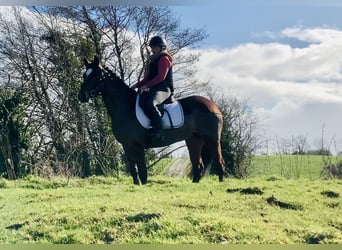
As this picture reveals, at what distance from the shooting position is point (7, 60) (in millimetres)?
6363

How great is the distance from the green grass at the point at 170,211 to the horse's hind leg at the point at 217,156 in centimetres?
10

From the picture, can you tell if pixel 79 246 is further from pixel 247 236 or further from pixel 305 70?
pixel 305 70

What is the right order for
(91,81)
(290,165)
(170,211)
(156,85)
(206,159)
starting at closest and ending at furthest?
(170,211)
(156,85)
(91,81)
(206,159)
(290,165)

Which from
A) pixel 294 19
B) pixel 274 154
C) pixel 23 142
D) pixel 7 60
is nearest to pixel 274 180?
pixel 274 154

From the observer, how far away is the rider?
5770 millimetres

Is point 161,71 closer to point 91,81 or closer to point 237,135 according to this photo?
point 91,81

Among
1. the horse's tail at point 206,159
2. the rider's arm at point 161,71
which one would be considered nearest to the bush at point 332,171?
the horse's tail at point 206,159

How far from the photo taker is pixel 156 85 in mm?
5809

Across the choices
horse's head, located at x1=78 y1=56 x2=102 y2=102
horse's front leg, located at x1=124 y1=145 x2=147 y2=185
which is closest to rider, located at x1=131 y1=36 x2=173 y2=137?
horse's front leg, located at x1=124 y1=145 x2=147 y2=185

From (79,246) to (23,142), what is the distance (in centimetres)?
150

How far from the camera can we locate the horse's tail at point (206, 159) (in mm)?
6000

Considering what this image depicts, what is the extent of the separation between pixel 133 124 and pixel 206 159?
76cm

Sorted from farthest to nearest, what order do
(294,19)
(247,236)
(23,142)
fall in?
(23,142) < (294,19) < (247,236)

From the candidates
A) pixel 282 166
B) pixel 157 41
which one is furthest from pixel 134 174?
pixel 282 166
